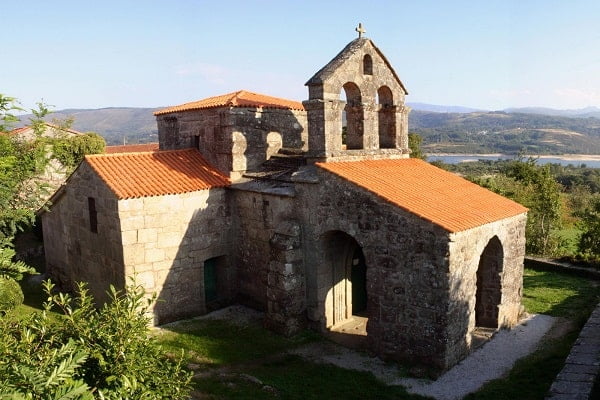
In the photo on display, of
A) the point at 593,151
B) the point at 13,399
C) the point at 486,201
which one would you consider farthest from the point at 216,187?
the point at 593,151

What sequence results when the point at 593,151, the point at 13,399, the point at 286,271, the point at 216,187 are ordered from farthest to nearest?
the point at 593,151 < the point at 216,187 < the point at 286,271 < the point at 13,399

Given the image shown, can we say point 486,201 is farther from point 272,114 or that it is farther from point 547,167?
point 547,167

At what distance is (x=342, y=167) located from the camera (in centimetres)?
1227

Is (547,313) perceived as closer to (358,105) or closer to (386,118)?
(386,118)

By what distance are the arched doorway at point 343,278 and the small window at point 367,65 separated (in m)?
4.78

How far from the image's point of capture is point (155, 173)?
1373 cm

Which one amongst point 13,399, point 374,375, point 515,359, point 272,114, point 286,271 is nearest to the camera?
point 13,399

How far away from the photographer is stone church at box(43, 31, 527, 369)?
10.4 meters

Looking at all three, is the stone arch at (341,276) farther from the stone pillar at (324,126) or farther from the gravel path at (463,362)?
the stone pillar at (324,126)

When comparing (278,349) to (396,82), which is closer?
(278,349)

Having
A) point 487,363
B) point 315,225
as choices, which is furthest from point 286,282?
point 487,363

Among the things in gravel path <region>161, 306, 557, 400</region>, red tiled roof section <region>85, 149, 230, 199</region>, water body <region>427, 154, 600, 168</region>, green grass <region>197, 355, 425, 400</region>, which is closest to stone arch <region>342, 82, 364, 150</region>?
red tiled roof section <region>85, 149, 230, 199</region>

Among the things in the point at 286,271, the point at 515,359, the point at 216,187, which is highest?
the point at 216,187

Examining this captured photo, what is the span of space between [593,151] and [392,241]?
161898mm
